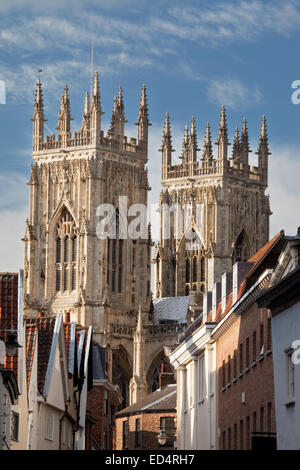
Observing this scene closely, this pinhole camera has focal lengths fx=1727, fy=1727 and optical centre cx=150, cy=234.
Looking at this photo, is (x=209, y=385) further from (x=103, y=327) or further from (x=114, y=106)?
(x=114, y=106)

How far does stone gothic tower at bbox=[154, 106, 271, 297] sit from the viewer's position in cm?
13338

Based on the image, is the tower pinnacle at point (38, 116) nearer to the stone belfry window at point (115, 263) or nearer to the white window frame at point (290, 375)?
the stone belfry window at point (115, 263)

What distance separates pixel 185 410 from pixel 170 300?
223ft

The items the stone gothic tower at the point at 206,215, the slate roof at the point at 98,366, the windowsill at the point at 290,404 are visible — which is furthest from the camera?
the stone gothic tower at the point at 206,215

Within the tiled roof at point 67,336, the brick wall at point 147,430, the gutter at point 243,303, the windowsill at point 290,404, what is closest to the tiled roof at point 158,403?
the brick wall at point 147,430

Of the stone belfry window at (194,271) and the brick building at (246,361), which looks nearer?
the brick building at (246,361)

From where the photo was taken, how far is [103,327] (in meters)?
116

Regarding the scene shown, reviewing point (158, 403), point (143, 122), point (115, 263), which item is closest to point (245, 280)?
point (158, 403)

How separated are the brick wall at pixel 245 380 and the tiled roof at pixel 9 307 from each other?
6.18 meters

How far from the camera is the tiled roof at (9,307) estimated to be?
42.9 meters

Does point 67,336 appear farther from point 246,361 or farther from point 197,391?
point 246,361

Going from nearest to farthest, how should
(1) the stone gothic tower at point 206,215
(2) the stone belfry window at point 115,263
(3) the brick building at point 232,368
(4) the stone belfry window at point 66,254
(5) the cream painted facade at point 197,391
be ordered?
(3) the brick building at point 232,368 < (5) the cream painted facade at point 197,391 < (4) the stone belfry window at point 66,254 < (2) the stone belfry window at point 115,263 < (1) the stone gothic tower at point 206,215

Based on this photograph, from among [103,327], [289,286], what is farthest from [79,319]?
[289,286]

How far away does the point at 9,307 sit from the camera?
43.5 m
